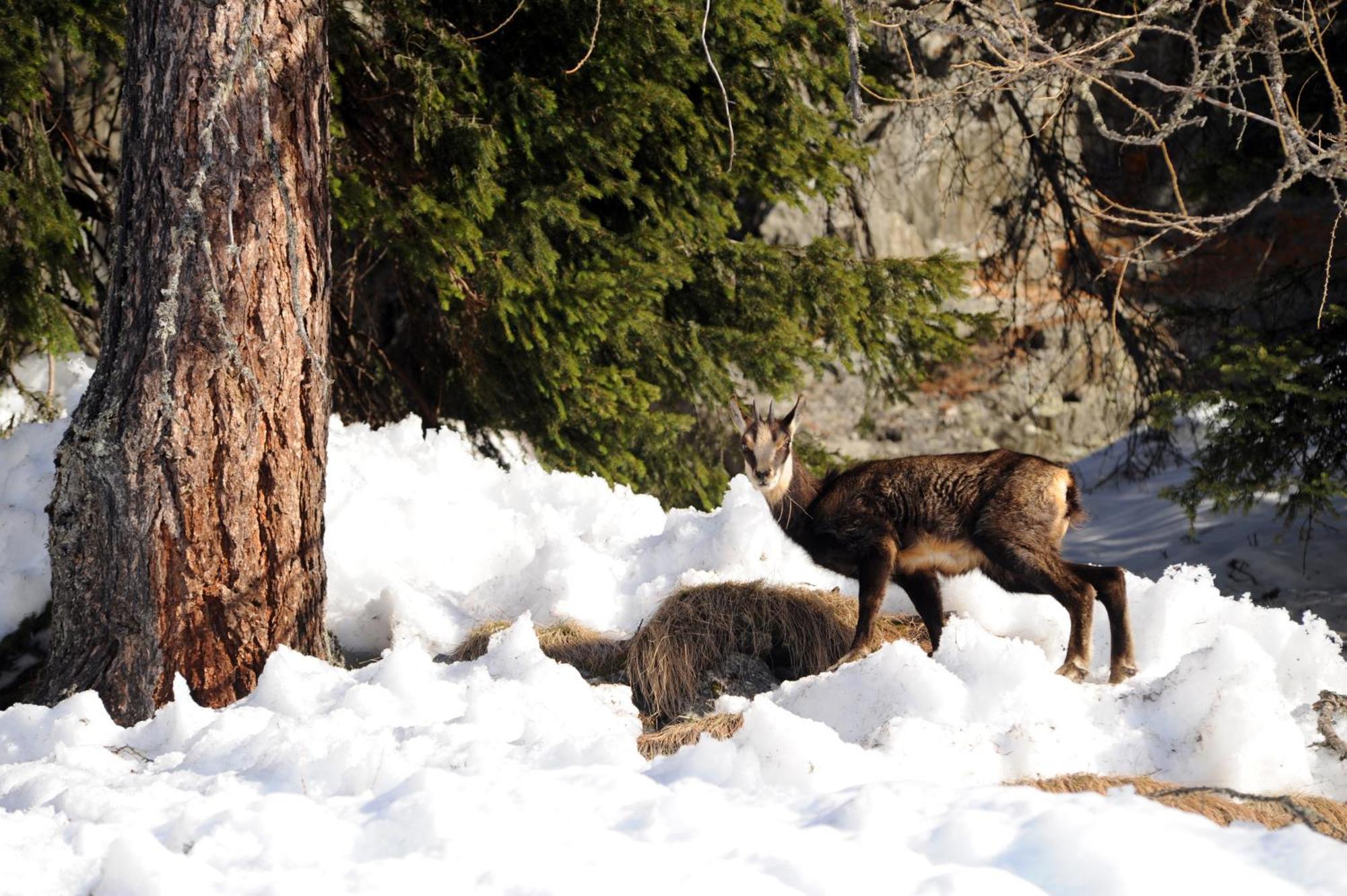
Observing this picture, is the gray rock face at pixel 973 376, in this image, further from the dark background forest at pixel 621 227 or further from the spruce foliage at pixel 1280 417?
the spruce foliage at pixel 1280 417

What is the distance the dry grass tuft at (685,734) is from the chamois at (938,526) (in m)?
1.30

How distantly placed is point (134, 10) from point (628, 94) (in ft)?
11.0

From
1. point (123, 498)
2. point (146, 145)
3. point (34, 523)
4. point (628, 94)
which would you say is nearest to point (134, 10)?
point (146, 145)

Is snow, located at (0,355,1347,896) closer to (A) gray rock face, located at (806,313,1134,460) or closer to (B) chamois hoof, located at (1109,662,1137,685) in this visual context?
(B) chamois hoof, located at (1109,662,1137,685)

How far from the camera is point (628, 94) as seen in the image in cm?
796

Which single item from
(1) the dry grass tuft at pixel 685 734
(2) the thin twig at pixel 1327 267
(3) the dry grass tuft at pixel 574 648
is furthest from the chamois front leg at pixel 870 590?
(2) the thin twig at pixel 1327 267

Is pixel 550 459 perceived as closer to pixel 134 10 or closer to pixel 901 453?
pixel 134 10

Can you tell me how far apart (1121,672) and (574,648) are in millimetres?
2583

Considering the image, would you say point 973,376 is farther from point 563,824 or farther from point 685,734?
point 563,824

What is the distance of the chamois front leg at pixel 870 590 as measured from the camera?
602 centimetres

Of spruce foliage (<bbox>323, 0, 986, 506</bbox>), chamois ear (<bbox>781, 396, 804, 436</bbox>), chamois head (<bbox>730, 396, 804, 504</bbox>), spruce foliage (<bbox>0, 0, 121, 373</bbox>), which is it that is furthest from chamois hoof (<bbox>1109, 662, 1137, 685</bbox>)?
spruce foliage (<bbox>0, 0, 121, 373</bbox>)

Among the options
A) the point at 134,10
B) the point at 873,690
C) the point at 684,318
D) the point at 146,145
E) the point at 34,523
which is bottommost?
the point at 873,690

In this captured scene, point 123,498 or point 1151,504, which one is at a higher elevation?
point 123,498

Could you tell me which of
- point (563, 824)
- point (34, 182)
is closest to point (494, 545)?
point (34, 182)
